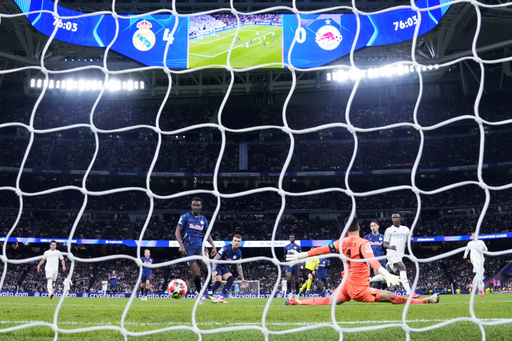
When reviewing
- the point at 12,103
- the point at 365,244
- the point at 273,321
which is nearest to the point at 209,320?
the point at 273,321

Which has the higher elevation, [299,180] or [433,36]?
[433,36]

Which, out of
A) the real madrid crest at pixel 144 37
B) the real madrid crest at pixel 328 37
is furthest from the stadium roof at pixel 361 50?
the real madrid crest at pixel 328 37

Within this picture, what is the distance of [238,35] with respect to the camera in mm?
22141

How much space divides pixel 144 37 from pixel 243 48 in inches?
203

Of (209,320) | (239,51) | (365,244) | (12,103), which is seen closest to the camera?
(365,244)

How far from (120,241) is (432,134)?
23.8m

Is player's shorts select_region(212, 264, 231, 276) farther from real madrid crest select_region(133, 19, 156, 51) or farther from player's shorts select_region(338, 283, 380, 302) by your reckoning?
real madrid crest select_region(133, 19, 156, 51)

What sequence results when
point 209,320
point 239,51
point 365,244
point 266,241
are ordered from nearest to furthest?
point 365,244 → point 209,320 → point 239,51 → point 266,241

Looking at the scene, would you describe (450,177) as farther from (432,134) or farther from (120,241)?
(120,241)

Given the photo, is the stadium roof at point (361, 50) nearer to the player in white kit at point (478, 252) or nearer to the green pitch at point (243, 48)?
the green pitch at point (243, 48)

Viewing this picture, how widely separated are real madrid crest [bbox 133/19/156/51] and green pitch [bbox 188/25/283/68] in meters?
2.18

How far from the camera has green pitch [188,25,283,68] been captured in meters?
22.4

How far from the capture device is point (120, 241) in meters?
29.0

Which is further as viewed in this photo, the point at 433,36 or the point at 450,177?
the point at 450,177
